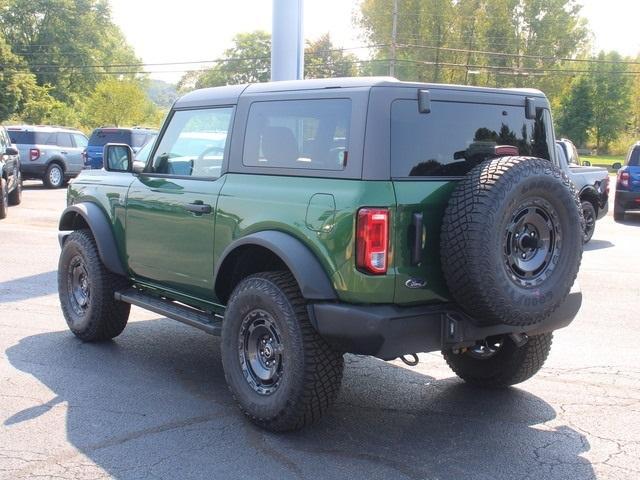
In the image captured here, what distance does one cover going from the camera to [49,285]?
28.8 feet

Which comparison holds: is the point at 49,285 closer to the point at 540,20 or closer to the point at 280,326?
the point at 280,326

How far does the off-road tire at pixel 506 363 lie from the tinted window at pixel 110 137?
63.4 ft

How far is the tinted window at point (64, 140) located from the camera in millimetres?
24150

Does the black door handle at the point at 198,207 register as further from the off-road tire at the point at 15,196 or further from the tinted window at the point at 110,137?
the tinted window at the point at 110,137

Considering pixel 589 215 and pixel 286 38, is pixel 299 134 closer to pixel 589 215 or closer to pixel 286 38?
pixel 286 38

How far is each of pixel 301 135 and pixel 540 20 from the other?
63.6 meters

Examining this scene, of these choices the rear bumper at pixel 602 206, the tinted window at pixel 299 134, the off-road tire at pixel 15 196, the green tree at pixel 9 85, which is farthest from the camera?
the green tree at pixel 9 85

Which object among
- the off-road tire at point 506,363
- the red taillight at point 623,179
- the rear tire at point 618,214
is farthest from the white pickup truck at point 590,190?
the off-road tire at point 506,363

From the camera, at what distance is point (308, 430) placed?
14.9 feet

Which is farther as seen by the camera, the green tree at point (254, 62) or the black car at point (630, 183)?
the green tree at point (254, 62)

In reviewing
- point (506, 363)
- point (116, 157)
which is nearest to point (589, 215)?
point (506, 363)

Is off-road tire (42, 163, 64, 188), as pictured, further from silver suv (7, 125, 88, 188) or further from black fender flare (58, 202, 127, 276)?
black fender flare (58, 202, 127, 276)

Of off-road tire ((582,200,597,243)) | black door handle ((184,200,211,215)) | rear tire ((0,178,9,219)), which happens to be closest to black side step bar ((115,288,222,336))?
black door handle ((184,200,211,215))

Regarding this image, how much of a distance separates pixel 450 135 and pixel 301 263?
3.78 ft
